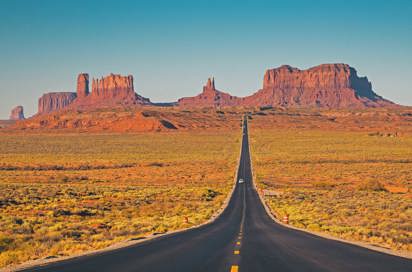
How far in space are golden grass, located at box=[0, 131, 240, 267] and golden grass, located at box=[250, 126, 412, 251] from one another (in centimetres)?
686

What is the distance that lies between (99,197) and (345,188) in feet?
95.9

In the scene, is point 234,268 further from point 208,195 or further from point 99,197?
point 208,195

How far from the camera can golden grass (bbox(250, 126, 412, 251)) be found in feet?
76.1

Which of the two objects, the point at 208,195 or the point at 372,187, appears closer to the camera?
the point at 208,195

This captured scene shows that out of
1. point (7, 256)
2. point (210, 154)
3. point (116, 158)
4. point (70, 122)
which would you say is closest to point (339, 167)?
point (210, 154)

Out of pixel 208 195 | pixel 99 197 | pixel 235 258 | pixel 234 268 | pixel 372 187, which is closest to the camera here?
pixel 234 268

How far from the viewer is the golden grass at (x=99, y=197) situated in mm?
19556

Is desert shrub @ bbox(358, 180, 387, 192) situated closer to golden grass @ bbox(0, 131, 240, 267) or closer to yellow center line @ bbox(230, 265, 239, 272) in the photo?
golden grass @ bbox(0, 131, 240, 267)

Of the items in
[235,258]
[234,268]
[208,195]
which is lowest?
[208,195]

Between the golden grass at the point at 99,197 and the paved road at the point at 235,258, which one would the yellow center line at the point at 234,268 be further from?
the golden grass at the point at 99,197

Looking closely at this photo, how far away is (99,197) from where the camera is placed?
133 feet

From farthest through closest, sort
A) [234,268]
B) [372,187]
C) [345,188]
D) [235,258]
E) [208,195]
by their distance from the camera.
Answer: [345,188]
[372,187]
[208,195]
[235,258]
[234,268]

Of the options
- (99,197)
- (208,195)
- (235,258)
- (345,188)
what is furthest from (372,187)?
(235,258)

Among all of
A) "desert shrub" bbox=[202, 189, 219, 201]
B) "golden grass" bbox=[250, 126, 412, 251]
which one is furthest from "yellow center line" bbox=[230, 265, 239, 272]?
"desert shrub" bbox=[202, 189, 219, 201]
